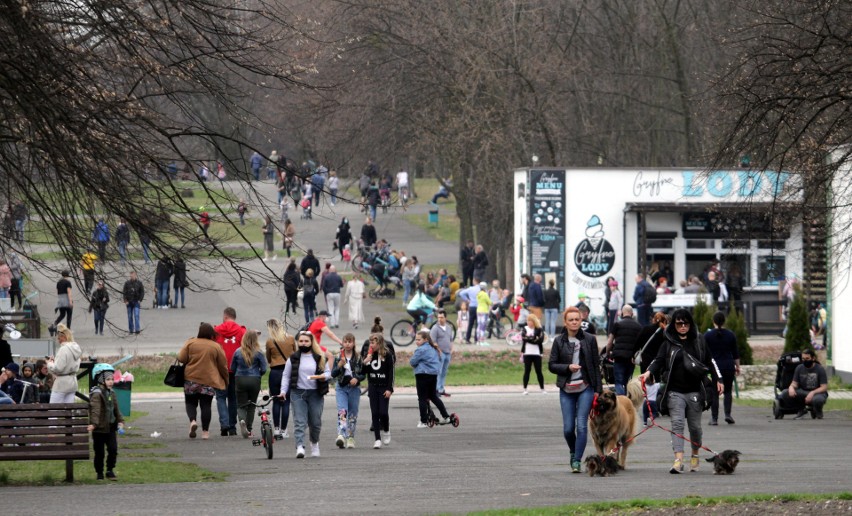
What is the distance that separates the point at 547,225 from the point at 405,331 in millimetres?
5233

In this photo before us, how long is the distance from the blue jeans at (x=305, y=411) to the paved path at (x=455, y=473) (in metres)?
0.32

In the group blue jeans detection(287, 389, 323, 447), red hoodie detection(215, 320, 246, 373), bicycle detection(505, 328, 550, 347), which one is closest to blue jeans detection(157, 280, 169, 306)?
bicycle detection(505, 328, 550, 347)

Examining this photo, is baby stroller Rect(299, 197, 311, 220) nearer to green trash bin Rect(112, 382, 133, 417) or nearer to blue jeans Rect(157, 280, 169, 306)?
green trash bin Rect(112, 382, 133, 417)

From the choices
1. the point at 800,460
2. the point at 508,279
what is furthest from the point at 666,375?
the point at 508,279

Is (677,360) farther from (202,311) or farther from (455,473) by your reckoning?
(202,311)

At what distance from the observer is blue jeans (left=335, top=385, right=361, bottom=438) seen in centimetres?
1808

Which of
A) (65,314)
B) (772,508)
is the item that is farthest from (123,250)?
(65,314)

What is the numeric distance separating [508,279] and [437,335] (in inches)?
899

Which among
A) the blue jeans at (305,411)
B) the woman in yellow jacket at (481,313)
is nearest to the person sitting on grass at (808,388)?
the blue jeans at (305,411)

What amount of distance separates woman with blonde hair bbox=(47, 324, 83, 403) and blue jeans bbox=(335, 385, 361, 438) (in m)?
3.36

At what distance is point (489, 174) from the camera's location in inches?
1698

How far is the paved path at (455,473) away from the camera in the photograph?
12695 millimetres

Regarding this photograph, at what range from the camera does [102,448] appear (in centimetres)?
1512

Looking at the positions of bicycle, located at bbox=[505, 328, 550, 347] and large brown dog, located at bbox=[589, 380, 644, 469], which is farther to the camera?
bicycle, located at bbox=[505, 328, 550, 347]
